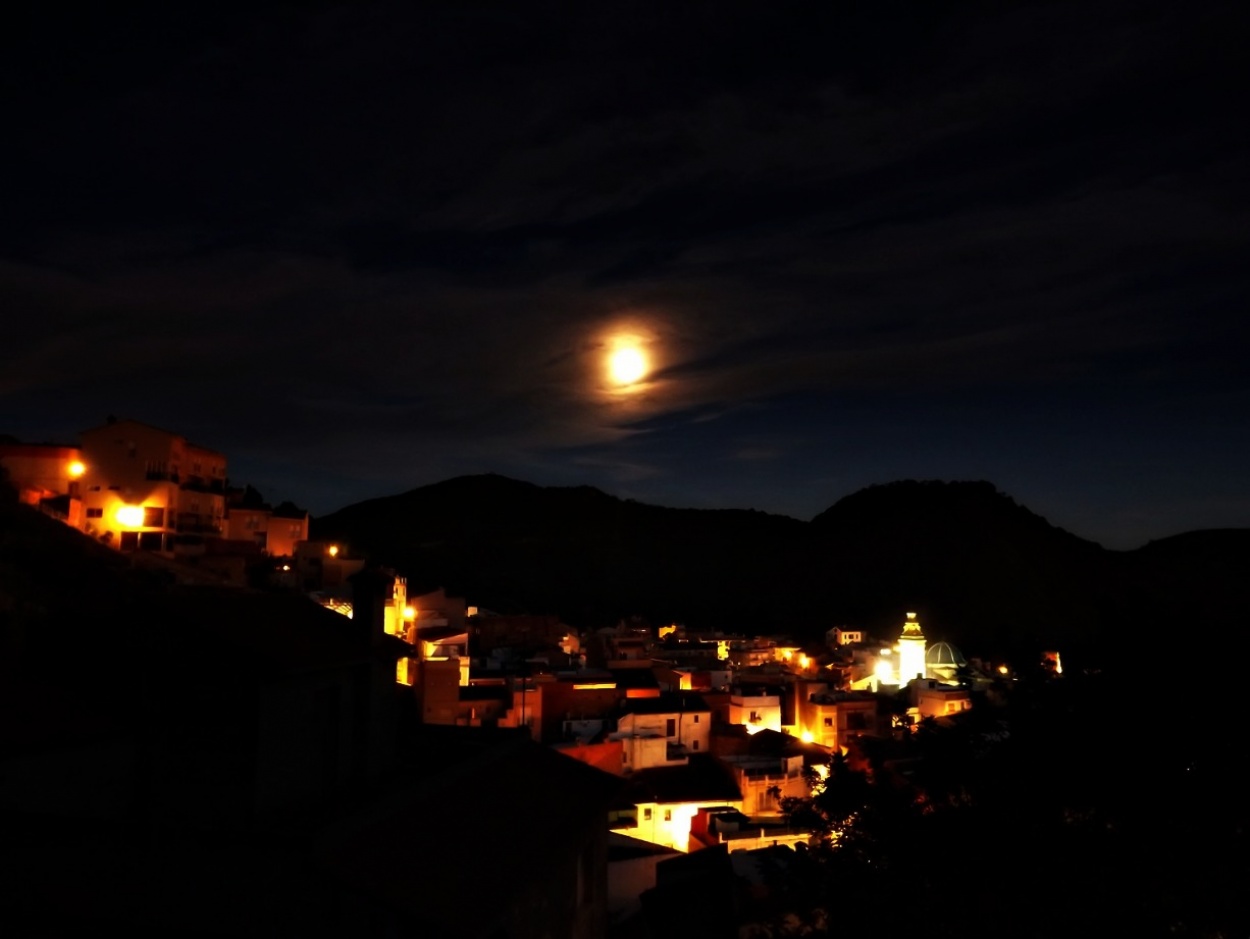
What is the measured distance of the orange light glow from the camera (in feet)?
155

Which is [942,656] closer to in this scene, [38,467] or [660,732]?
[660,732]

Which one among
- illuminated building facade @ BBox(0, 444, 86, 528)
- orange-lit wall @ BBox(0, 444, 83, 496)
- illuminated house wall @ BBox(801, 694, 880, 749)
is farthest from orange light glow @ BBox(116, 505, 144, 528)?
illuminated house wall @ BBox(801, 694, 880, 749)

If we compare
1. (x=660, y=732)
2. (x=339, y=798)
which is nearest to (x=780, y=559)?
(x=660, y=732)

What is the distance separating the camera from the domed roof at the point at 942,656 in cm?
6124

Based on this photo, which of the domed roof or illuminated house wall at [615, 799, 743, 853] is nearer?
illuminated house wall at [615, 799, 743, 853]

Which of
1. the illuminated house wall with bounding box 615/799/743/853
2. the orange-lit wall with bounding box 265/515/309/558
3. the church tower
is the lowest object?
the illuminated house wall with bounding box 615/799/743/853

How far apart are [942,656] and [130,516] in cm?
4906

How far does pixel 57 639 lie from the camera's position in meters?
17.0

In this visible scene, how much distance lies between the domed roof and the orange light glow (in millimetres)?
47404

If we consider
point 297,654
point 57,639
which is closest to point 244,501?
point 57,639

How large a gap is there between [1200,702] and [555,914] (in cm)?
876

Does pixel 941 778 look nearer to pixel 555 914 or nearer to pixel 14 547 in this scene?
pixel 555 914

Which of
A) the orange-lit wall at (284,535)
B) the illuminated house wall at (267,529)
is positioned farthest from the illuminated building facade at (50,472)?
the orange-lit wall at (284,535)

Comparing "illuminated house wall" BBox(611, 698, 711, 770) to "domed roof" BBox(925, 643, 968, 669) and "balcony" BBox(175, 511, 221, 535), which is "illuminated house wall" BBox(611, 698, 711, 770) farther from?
"balcony" BBox(175, 511, 221, 535)
